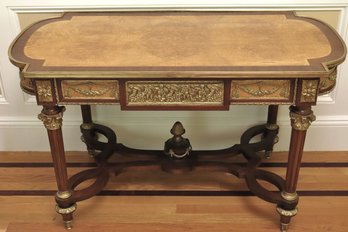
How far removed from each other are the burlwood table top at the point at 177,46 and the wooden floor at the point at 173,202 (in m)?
0.65

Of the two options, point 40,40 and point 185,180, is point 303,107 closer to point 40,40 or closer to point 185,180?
point 185,180

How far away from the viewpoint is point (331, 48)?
4.67 feet

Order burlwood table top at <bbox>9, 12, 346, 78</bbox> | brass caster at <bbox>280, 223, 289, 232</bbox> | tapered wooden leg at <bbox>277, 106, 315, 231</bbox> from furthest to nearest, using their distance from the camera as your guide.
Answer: brass caster at <bbox>280, 223, 289, 232</bbox> < tapered wooden leg at <bbox>277, 106, 315, 231</bbox> < burlwood table top at <bbox>9, 12, 346, 78</bbox>

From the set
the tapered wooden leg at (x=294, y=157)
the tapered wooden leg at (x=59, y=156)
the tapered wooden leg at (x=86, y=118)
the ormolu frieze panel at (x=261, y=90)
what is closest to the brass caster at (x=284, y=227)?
the tapered wooden leg at (x=294, y=157)

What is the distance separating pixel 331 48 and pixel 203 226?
76 centimetres

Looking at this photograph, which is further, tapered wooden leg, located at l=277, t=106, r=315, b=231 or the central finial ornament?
the central finial ornament

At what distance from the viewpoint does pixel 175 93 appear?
137 cm

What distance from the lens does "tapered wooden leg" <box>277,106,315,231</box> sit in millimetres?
1421

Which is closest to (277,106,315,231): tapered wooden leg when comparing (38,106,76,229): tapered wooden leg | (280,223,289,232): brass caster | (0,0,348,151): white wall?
(280,223,289,232): brass caster

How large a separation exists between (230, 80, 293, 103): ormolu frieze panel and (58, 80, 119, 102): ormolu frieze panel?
350mm

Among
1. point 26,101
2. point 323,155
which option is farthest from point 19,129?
point 323,155

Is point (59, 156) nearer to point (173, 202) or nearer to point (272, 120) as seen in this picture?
point (173, 202)

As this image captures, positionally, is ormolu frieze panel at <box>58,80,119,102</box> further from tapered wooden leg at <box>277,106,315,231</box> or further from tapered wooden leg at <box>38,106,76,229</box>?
tapered wooden leg at <box>277,106,315,231</box>

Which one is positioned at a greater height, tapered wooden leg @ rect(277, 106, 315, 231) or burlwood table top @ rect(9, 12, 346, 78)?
burlwood table top @ rect(9, 12, 346, 78)
